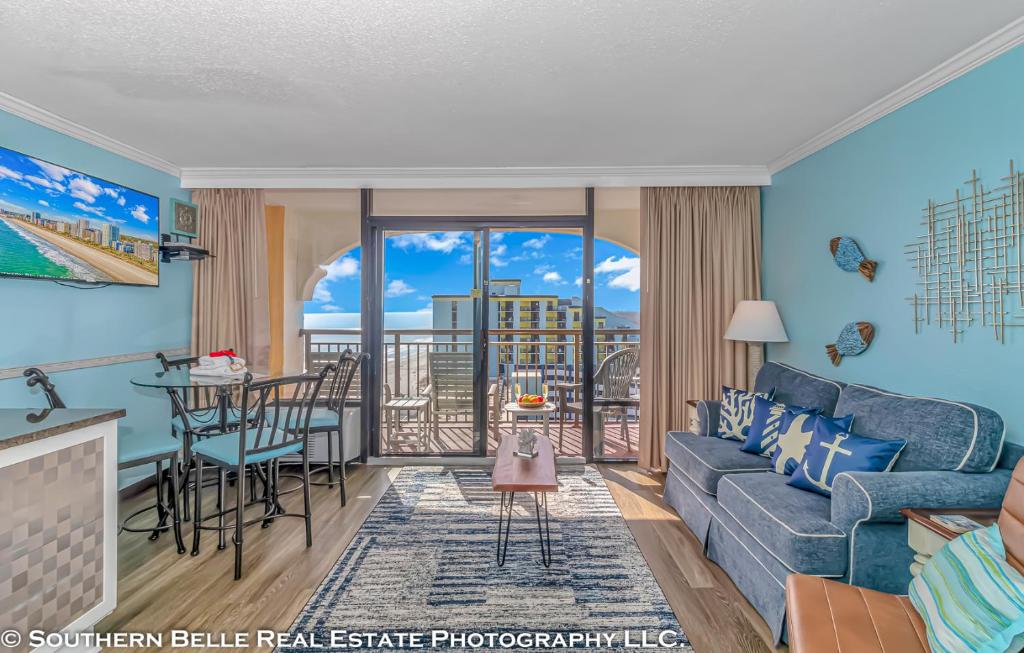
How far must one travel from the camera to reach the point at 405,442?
424cm

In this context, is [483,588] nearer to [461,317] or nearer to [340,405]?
[340,405]

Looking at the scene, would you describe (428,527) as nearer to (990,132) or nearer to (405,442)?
(405,442)

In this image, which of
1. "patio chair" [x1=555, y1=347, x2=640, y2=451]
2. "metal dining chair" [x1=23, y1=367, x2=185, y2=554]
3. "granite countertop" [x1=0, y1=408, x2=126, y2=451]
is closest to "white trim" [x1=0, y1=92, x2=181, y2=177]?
"metal dining chair" [x1=23, y1=367, x2=185, y2=554]

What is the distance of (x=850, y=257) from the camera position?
2.85 metres

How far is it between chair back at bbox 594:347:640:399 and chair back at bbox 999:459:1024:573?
2843 mm

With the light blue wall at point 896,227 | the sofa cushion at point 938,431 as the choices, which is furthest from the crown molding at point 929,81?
the sofa cushion at point 938,431

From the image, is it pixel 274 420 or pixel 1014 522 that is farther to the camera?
pixel 274 420

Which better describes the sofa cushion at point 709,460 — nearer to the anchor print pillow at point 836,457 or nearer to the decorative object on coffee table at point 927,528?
the anchor print pillow at point 836,457

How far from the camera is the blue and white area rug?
191 centimetres

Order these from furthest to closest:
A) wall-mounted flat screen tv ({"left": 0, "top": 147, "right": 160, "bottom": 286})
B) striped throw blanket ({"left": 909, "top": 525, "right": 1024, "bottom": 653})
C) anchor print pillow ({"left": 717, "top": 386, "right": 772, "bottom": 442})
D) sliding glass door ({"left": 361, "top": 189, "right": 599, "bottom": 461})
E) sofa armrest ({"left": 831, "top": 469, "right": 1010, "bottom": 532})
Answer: sliding glass door ({"left": 361, "top": 189, "right": 599, "bottom": 461}) → anchor print pillow ({"left": 717, "top": 386, "right": 772, "bottom": 442}) → wall-mounted flat screen tv ({"left": 0, "top": 147, "right": 160, "bottom": 286}) → sofa armrest ({"left": 831, "top": 469, "right": 1010, "bottom": 532}) → striped throw blanket ({"left": 909, "top": 525, "right": 1024, "bottom": 653})

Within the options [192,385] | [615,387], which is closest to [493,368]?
[615,387]

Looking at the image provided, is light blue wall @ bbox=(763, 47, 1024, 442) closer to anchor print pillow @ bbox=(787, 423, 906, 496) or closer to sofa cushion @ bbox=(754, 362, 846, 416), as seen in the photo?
sofa cushion @ bbox=(754, 362, 846, 416)

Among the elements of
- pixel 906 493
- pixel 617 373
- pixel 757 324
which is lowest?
pixel 906 493

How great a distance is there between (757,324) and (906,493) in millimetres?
1840
